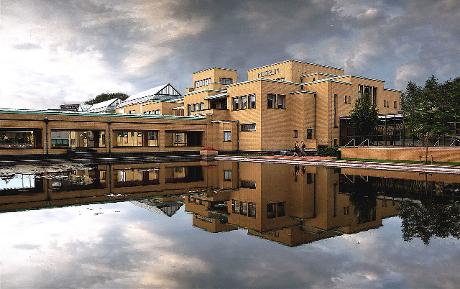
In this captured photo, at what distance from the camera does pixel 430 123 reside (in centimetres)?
3088

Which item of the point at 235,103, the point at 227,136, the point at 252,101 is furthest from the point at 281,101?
the point at 227,136

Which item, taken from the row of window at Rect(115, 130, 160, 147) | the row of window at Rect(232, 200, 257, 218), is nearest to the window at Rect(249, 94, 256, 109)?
the row of window at Rect(115, 130, 160, 147)

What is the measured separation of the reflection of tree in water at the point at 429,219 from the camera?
9.27 meters

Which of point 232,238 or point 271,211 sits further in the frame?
point 271,211

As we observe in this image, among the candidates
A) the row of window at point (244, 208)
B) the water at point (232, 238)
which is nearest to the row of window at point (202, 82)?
→ the water at point (232, 238)

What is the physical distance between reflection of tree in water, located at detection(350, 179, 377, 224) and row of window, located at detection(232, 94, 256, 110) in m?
30.8

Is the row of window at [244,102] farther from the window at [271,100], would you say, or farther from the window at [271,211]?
the window at [271,211]

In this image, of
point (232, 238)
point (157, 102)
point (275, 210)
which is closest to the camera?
point (232, 238)

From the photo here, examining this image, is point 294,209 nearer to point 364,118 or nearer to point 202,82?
point 364,118

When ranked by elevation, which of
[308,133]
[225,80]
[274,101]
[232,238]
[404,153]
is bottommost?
[232,238]

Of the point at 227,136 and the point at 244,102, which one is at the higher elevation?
the point at 244,102

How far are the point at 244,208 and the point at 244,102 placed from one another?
125 feet

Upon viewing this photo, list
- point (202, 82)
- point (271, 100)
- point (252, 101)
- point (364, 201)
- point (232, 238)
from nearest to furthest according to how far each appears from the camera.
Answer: point (232, 238), point (364, 201), point (271, 100), point (252, 101), point (202, 82)

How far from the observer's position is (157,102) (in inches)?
2813
